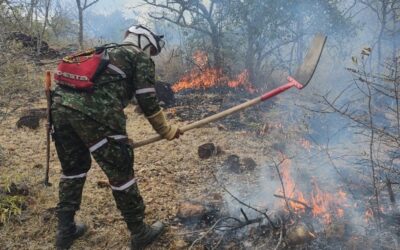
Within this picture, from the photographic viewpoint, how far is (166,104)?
877cm

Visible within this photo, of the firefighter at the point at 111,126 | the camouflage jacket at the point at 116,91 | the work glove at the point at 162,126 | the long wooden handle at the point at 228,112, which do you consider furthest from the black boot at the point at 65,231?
the work glove at the point at 162,126

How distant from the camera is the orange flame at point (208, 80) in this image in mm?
10547

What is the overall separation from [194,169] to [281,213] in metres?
1.91

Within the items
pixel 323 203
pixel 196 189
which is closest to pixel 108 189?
pixel 196 189

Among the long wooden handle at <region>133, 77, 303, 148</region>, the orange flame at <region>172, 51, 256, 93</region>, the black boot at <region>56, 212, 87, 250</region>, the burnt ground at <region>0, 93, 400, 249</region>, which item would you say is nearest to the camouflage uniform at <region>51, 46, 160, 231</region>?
the long wooden handle at <region>133, 77, 303, 148</region>

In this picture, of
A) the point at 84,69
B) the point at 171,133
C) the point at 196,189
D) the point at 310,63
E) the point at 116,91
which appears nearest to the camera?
the point at 84,69

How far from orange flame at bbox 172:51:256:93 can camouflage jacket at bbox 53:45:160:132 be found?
7045mm

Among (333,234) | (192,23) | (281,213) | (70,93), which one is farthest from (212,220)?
(192,23)

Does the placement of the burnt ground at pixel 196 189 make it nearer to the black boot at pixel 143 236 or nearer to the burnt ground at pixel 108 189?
the burnt ground at pixel 108 189

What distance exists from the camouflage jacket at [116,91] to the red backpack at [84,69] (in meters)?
0.04

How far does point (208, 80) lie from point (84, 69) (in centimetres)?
778

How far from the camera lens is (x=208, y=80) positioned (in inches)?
422

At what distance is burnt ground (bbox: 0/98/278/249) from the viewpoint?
3609 mm

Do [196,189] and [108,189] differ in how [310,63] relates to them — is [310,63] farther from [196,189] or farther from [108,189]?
[108,189]
